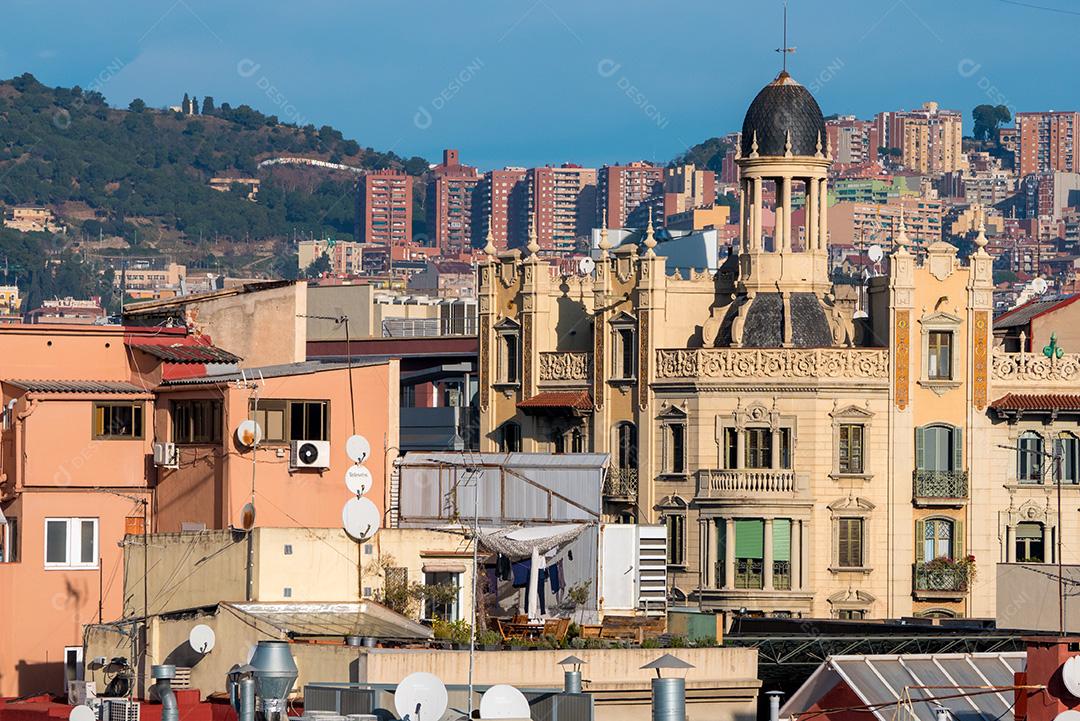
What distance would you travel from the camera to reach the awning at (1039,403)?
272 feet

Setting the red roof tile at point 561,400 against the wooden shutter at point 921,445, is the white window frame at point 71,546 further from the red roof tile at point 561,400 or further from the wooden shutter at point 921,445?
the wooden shutter at point 921,445

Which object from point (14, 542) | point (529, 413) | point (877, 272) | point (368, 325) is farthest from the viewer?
point (368, 325)

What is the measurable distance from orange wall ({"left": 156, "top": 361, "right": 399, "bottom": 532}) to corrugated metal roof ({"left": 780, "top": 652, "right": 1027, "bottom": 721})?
15229mm

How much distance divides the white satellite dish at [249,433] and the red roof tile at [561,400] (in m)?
29.1

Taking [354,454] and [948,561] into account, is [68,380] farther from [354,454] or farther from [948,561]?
[948,561]

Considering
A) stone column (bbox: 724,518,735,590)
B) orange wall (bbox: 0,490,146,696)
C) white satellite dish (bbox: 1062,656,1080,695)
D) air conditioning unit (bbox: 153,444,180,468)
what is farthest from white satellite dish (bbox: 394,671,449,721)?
stone column (bbox: 724,518,735,590)

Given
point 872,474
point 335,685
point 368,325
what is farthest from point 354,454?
point 368,325

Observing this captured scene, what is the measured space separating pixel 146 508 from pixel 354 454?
8.02 meters

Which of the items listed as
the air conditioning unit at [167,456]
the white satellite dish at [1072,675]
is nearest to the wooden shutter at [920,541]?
the air conditioning unit at [167,456]

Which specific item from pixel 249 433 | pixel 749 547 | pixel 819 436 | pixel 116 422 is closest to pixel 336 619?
pixel 249 433

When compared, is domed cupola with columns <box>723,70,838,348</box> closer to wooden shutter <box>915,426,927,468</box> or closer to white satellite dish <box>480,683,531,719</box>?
wooden shutter <box>915,426,927,468</box>

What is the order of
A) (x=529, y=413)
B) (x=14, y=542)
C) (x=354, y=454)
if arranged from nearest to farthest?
(x=354, y=454) < (x=14, y=542) < (x=529, y=413)

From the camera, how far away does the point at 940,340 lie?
276 ft

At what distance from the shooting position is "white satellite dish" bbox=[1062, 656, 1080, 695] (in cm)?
4034
